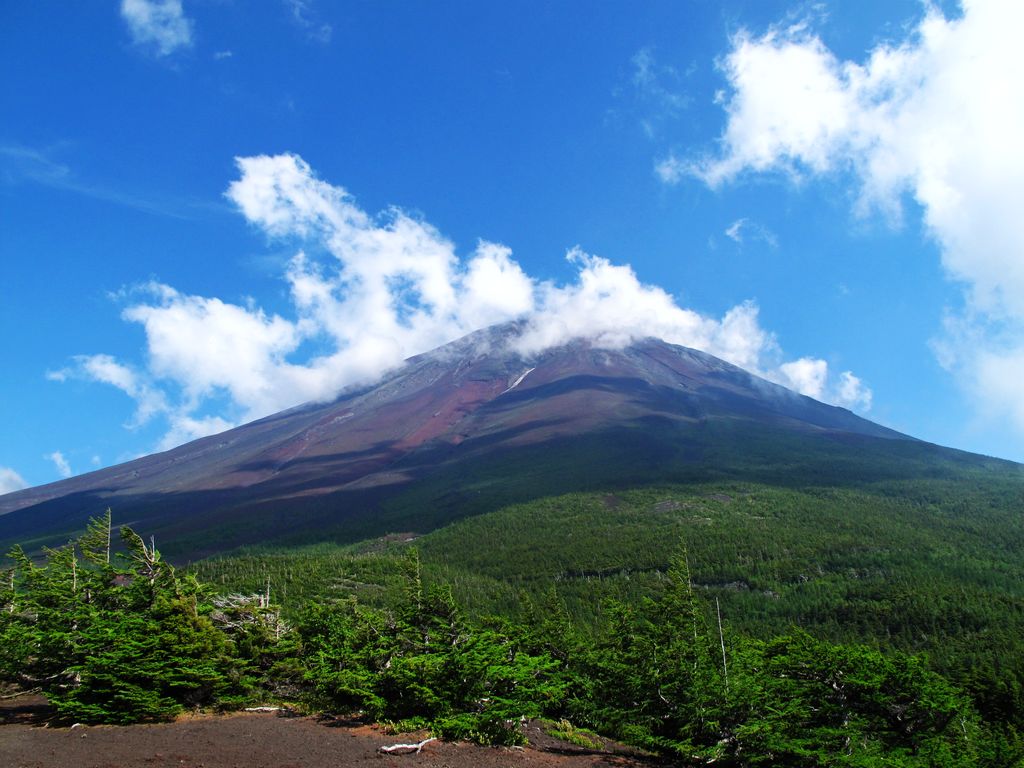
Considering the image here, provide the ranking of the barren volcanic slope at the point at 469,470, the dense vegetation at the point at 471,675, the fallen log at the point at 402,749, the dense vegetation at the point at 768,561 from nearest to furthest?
the fallen log at the point at 402,749 → the dense vegetation at the point at 471,675 → the dense vegetation at the point at 768,561 → the barren volcanic slope at the point at 469,470

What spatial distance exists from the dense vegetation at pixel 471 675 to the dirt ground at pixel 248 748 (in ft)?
2.39

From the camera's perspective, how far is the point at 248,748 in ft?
45.5

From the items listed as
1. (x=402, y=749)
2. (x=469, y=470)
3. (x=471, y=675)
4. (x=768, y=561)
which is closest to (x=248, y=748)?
(x=402, y=749)

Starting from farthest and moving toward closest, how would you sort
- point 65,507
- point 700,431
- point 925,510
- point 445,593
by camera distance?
point 65,507
point 700,431
point 925,510
point 445,593

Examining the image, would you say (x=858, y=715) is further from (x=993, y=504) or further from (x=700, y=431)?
(x=700, y=431)

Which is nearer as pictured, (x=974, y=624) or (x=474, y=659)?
(x=474, y=659)

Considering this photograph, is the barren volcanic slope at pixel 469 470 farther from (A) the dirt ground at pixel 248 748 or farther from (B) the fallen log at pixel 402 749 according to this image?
(B) the fallen log at pixel 402 749

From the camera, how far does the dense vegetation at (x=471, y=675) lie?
1479cm

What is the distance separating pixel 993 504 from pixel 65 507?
246 metres

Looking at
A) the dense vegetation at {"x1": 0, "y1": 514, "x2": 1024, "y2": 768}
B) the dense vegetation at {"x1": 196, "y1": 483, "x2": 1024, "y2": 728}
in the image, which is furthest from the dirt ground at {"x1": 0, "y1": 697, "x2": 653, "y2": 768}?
the dense vegetation at {"x1": 196, "y1": 483, "x2": 1024, "y2": 728}

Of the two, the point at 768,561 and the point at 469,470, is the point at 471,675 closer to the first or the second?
the point at 768,561

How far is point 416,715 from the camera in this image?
16.1m

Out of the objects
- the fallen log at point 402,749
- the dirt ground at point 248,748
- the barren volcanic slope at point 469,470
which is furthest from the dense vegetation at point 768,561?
the fallen log at point 402,749

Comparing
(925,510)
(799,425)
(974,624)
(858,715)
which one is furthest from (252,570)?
(799,425)
